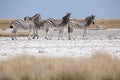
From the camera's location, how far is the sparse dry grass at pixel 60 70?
12.5 m

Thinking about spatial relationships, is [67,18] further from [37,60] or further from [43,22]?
[37,60]

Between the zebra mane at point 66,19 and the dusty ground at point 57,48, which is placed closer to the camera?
the dusty ground at point 57,48

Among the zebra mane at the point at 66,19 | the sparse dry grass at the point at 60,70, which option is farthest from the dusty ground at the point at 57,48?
the zebra mane at the point at 66,19

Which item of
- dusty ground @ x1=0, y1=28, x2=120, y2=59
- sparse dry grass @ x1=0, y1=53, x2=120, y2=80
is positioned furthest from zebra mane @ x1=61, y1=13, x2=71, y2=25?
sparse dry grass @ x1=0, y1=53, x2=120, y2=80

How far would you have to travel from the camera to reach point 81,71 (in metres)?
12.5

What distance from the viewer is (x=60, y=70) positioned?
41.7 ft

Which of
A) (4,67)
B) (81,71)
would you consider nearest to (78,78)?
(81,71)

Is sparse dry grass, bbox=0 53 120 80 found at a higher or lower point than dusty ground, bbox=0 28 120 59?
higher

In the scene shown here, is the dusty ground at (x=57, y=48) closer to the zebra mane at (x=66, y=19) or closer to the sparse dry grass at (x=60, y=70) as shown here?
the sparse dry grass at (x=60, y=70)

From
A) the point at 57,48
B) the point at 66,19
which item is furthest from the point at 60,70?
the point at 66,19

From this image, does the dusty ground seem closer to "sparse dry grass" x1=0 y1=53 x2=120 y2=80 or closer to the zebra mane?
"sparse dry grass" x1=0 y1=53 x2=120 y2=80

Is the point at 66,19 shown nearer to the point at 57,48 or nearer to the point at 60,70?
the point at 57,48

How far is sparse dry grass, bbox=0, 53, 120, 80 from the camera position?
490 inches

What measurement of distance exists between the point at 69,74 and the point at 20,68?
5.23 feet
